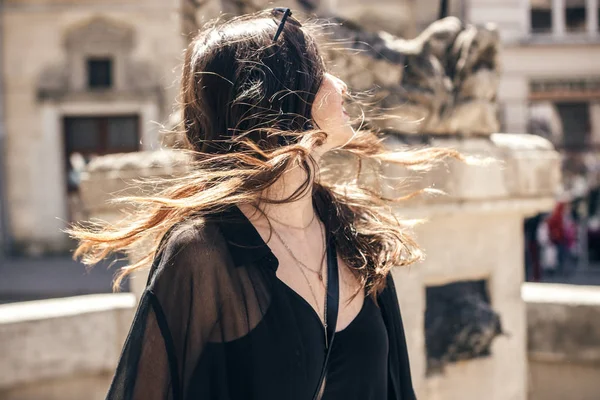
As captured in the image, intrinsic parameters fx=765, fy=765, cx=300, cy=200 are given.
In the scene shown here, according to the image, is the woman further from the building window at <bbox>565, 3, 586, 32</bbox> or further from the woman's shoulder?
the building window at <bbox>565, 3, 586, 32</bbox>

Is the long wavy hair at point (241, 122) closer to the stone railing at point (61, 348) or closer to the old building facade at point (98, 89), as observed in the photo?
the stone railing at point (61, 348)

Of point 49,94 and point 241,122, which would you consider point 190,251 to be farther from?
point 49,94

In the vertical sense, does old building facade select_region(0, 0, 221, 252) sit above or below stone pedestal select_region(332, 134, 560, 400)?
above

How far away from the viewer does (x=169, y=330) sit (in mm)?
1309

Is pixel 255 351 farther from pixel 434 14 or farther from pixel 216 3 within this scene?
pixel 434 14

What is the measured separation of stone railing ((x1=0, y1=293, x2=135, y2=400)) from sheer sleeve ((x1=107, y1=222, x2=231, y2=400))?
1.27 metres

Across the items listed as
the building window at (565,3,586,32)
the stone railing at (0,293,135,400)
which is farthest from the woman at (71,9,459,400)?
the building window at (565,3,586,32)

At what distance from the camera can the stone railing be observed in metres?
2.45

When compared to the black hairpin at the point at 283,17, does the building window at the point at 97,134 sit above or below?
above

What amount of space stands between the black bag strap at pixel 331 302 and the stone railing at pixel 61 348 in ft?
3.93

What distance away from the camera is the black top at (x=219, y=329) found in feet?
4.28

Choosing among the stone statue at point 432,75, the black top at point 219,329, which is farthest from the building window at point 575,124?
the black top at point 219,329

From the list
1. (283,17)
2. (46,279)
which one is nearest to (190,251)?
(283,17)

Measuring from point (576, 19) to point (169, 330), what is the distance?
16.9 m
